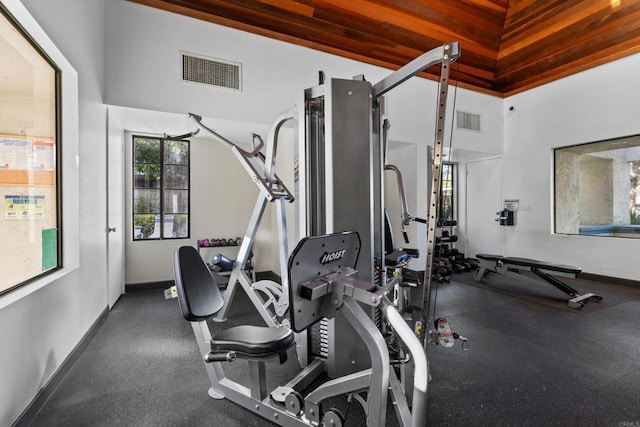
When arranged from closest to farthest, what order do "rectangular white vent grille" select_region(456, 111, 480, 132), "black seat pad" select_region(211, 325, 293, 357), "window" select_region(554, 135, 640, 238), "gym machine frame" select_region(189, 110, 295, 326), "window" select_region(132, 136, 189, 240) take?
"black seat pad" select_region(211, 325, 293, 357) → "gym machine frame" select_region(189, 110, 295, 326) → "window" select_region(132, 136, 189, 240) → "window" select_region(554, 135, 640, 238) → "rectangular white vent grille" select_region(456, 111, 480, 132)

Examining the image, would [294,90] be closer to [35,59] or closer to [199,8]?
[199,8]

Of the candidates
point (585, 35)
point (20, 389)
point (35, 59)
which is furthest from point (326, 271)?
point (585, 35)

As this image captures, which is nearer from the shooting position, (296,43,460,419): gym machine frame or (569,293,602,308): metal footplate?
(296,43,460,419): gym machine frame

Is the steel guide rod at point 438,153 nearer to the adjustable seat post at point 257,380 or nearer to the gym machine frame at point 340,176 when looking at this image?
the gym machine frame at point 340,176

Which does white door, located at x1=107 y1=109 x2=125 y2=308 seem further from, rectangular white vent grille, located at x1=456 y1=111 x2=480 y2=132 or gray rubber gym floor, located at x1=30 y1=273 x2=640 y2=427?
rectangular white vent grille, located at x1=456 y1=111 x2=480 y2=132

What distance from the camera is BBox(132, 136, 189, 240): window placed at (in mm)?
4395

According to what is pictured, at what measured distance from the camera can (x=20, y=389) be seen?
5.05 feet

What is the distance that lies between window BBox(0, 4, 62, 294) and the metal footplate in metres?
4.85

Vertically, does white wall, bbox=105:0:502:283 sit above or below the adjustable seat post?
above

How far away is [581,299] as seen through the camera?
3.59 metres

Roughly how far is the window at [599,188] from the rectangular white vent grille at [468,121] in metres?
1.34

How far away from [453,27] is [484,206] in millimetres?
3432

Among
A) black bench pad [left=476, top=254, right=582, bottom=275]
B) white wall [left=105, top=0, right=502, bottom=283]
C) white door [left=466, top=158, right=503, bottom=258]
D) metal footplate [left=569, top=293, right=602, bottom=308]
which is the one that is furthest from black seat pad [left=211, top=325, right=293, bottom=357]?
white door [left=466, top=158, right=503, bottom=258]

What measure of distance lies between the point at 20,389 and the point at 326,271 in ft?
5.47
